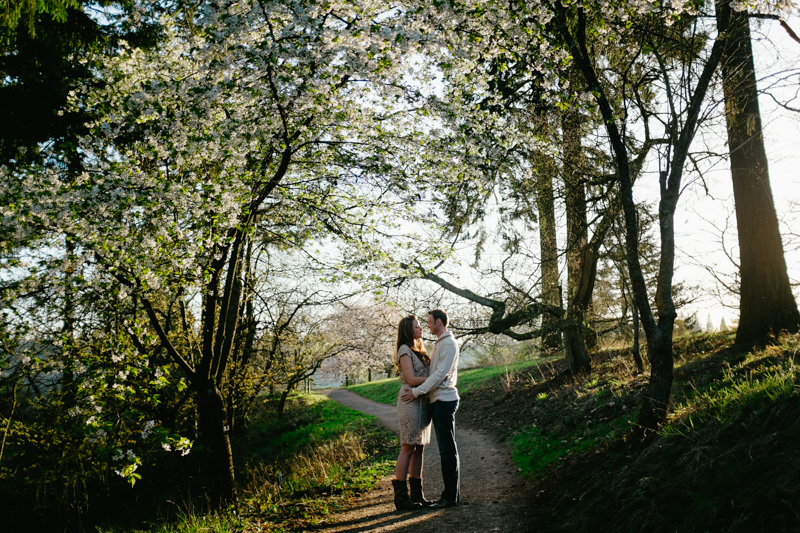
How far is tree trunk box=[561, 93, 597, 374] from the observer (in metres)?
8.61

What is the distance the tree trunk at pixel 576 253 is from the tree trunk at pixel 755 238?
2.39m

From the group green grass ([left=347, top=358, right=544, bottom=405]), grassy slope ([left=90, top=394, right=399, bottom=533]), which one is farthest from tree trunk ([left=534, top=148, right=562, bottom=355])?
grassy slope ([left=90, top=394, right=399, bottom=533])

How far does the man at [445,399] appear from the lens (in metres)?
4.68

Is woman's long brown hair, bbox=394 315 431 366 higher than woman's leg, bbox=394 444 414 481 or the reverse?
higher

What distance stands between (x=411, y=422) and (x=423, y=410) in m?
0.17

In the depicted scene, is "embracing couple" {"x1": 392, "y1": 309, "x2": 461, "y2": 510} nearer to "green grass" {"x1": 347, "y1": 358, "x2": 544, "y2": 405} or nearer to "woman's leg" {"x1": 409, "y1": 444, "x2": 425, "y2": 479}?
"woman's leg" {"x1": 409, "y1": 444, "x2": 425, "y2": 479}

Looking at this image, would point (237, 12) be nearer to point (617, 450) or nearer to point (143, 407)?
point (617, 450)

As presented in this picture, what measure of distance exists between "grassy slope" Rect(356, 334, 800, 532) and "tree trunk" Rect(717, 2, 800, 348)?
1.22m

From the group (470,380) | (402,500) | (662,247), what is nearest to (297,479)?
(402,500)

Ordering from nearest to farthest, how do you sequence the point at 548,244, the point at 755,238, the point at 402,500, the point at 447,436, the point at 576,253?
the point at 447,436, the point at 402,500, the point at 755,238, the point at 548,244, the point at 576,253

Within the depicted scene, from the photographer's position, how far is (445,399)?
472 centimetres

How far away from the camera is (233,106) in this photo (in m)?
5.73

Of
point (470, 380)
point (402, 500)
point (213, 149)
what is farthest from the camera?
point (470, 380)

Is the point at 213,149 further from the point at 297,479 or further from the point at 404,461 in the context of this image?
the point at 297,479
